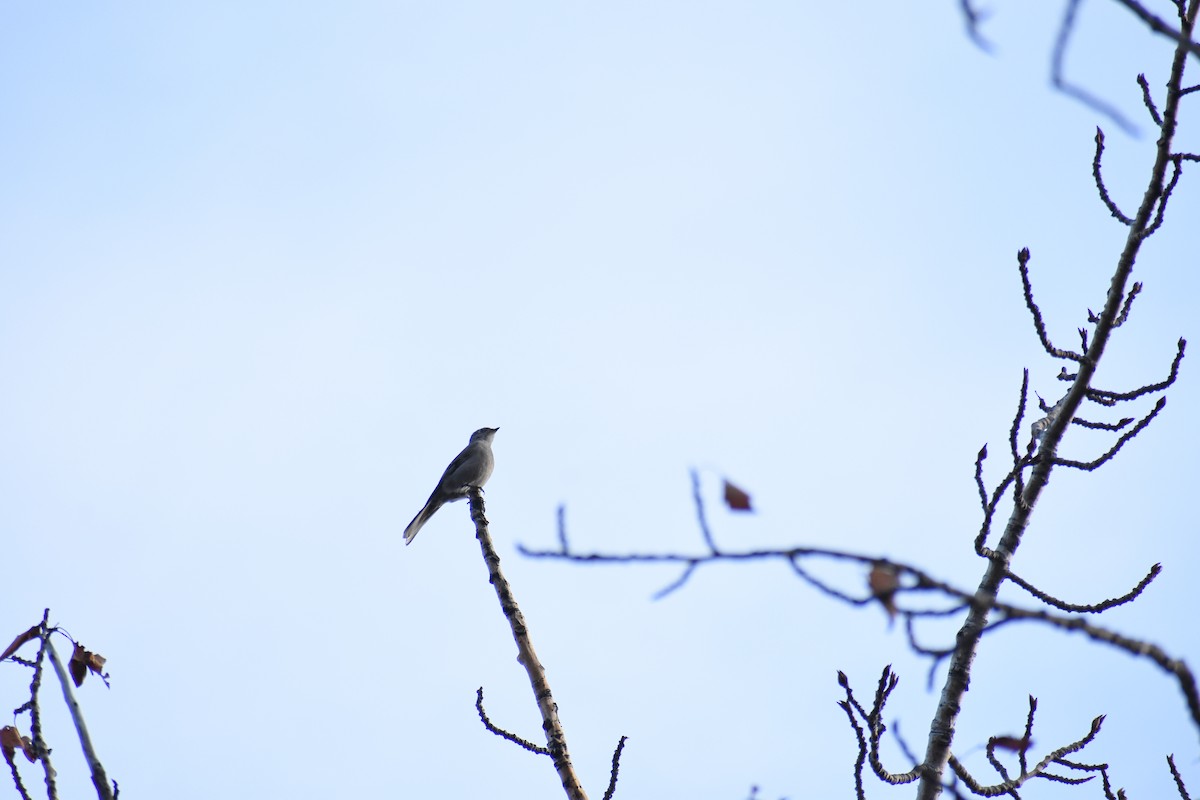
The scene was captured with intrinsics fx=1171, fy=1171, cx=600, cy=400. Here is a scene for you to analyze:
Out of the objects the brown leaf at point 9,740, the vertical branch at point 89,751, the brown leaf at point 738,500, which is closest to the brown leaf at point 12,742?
the brown leaf at point 9,740

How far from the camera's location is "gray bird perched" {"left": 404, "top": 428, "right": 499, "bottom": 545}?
14.4m

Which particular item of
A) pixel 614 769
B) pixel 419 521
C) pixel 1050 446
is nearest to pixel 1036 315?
pixel 1050 446

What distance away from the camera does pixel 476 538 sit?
731 cm

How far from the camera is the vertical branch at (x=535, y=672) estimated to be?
564 cm

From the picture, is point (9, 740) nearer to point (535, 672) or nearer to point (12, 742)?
point (12, 742)

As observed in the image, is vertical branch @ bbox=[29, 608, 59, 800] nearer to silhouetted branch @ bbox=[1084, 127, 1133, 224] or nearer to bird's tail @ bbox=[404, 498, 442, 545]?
silhouetted branch @ bbox=[1084, 127, 1133, 224]

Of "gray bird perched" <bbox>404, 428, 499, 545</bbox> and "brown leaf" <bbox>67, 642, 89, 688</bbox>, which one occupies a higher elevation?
"gray bird perched" <bbox>404, 428, 499, 545</bbox>

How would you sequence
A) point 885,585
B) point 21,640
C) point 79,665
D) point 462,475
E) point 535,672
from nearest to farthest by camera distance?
1. point 885,585
2. point 21,640
3. point 79,665
4. point 535,672
5. point 462,475

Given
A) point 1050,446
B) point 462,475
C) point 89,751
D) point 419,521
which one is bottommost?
point 89,751

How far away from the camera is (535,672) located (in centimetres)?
610

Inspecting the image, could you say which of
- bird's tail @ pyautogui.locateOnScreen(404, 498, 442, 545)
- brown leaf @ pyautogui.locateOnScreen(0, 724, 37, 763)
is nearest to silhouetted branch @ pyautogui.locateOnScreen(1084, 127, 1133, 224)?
brown leaf @ pyautogui.locateOnScreen(0, 724, 37, 763)

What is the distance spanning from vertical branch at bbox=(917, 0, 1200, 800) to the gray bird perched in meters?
9.63

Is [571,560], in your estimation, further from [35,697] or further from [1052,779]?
[1052,779]

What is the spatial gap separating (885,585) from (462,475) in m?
13.7
